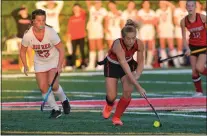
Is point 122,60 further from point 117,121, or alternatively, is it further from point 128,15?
point 128,15

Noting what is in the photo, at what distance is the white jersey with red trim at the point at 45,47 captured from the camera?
12180 mm

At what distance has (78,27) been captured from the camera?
24.5m

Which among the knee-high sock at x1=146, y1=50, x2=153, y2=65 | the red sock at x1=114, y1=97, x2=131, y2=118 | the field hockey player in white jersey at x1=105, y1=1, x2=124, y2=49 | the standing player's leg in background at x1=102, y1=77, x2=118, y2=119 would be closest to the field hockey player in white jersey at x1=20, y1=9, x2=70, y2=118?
the standing player's leg in background at x1=102, y1=77, x2=118, y2=119

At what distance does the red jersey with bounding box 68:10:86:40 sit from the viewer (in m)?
24.5

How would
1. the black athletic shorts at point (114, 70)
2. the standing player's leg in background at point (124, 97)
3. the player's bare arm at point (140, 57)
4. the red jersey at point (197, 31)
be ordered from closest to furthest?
the player's bare arm at point (140, 57), the standing player's leg in background at point (124, 97), the black athletic shorts at point (114, 70), the red jersey at point (197, 31)

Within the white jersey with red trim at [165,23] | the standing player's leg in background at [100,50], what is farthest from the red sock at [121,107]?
the white jersey with red trim at [165,23]

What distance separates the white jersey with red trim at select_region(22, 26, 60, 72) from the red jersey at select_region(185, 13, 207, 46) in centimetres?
397

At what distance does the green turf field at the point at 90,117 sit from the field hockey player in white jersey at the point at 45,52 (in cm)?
41

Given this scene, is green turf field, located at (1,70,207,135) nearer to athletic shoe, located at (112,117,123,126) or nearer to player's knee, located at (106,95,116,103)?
athletic shoe, located at (112,117,123,126)

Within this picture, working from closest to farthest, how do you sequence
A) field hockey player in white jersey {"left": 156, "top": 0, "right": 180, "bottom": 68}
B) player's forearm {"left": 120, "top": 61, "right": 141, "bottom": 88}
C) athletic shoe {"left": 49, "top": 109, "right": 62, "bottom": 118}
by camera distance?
player's forearm {"left": 120, "top": 61, "right": 141, "bottom": 88}, athletic shoe {"left": 49, "top": 109, "right": 62, "bottom": 118}, field hockey player in white jersey {"left": 156, "top": 0, "right": 180, "bottom": 68}

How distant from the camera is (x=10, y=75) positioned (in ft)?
72.4

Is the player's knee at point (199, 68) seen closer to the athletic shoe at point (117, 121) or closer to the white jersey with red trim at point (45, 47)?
the white jersey with red trim at point (45, 47)

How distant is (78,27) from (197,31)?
902 centimetres

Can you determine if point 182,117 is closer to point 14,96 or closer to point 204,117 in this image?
point 204,117
